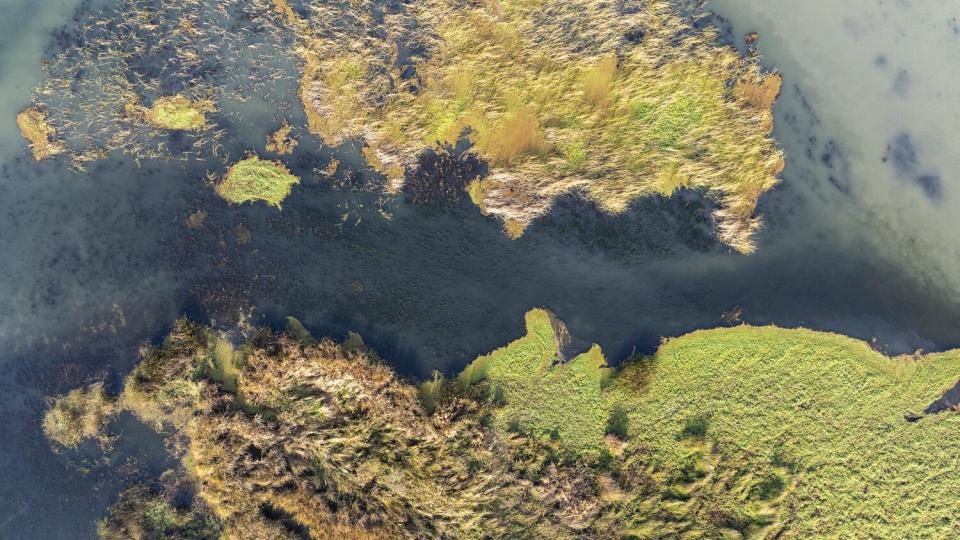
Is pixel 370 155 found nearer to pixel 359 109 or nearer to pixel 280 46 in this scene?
pixel 359 109

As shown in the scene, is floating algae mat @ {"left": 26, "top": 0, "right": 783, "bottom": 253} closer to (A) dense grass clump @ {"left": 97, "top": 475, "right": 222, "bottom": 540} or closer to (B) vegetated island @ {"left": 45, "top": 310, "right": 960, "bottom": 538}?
(B) vegetated island @ {"left": 45, "top": 310, "right": 960, "bottom": 538}

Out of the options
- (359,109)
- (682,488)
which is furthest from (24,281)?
(682,488)

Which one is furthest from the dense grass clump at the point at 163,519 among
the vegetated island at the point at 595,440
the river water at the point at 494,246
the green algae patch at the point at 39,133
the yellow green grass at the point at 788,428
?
the green algae patch at the point at 39,133

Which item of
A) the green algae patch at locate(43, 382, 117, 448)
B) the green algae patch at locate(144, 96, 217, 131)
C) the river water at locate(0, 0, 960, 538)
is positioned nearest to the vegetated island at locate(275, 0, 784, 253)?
the river water at locate(0, 0, 960, 538)

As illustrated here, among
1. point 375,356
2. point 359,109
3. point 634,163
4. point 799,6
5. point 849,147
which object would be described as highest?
point 799,6

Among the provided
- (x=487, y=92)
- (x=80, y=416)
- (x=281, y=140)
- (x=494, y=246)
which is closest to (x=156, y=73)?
(x=281, y=140)

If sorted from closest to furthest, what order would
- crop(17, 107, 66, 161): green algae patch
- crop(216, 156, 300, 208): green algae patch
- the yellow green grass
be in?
the yellow green grass, crop(216, 156, 300, 208): green algae patch, crop(17, 107, 66, 161): green algae patch
